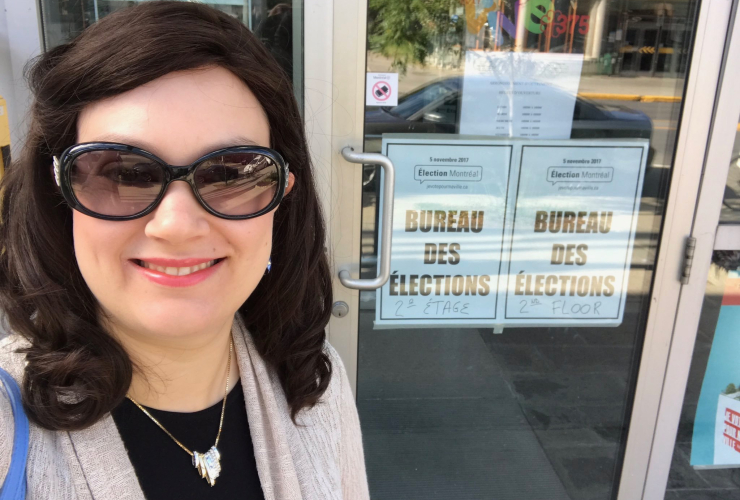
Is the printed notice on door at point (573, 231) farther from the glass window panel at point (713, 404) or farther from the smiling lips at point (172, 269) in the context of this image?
the smiling lips at point (172, 269)

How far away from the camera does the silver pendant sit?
1126 mm

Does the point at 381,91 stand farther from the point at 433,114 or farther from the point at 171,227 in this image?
the point at 171,227

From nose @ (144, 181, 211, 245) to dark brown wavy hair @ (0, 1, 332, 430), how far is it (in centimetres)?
19

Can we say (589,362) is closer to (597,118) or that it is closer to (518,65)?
(597,118)

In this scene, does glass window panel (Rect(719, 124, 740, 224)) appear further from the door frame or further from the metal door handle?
the metal door handle

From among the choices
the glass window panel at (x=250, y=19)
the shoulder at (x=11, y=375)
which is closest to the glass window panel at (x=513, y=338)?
the glass window panel at (x=250, y=19)

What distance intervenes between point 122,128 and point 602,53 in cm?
167

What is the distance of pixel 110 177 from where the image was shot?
0.93 meters

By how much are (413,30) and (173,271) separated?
129 centimetres

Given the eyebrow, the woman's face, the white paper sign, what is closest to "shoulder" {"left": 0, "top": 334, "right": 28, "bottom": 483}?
the woman's face

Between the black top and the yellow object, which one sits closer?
the black top

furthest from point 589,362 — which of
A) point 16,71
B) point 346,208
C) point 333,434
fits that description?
point 16,71

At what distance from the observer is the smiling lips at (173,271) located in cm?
98

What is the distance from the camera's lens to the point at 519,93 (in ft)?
6.56
